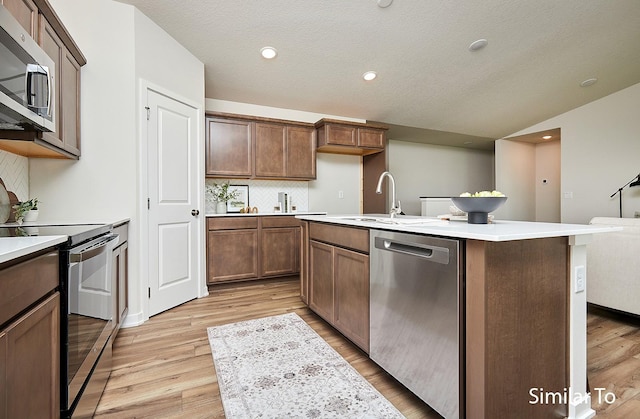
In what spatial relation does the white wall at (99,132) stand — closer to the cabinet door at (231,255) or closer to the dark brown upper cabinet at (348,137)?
the cabinet door at (231,255)

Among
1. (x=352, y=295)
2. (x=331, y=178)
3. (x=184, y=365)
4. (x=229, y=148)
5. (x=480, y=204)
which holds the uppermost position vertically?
(x=229, y=148)

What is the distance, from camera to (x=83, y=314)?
52.5 inches

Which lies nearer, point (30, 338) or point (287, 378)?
A: point (30, 338)

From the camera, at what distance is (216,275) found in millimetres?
3516

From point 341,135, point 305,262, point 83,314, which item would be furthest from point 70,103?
point 341,135

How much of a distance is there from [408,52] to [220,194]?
116 inches

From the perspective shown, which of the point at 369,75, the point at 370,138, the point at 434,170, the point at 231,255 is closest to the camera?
the point at 231,255

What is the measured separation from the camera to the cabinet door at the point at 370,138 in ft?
14.9

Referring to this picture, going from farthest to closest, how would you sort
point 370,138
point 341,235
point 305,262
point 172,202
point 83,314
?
point 370,138, point 172,202, point 305,262, point 341,235, point 83,314

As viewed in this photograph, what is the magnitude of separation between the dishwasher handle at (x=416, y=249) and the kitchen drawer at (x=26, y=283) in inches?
56.8

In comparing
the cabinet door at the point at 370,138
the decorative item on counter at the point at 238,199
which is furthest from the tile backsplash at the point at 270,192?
the cabinet door at the point at 370,138

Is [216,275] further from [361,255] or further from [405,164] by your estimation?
[405,164]

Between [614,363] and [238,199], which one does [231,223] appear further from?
[614,363]

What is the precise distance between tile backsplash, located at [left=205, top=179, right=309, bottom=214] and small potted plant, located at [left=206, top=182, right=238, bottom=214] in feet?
0.19
